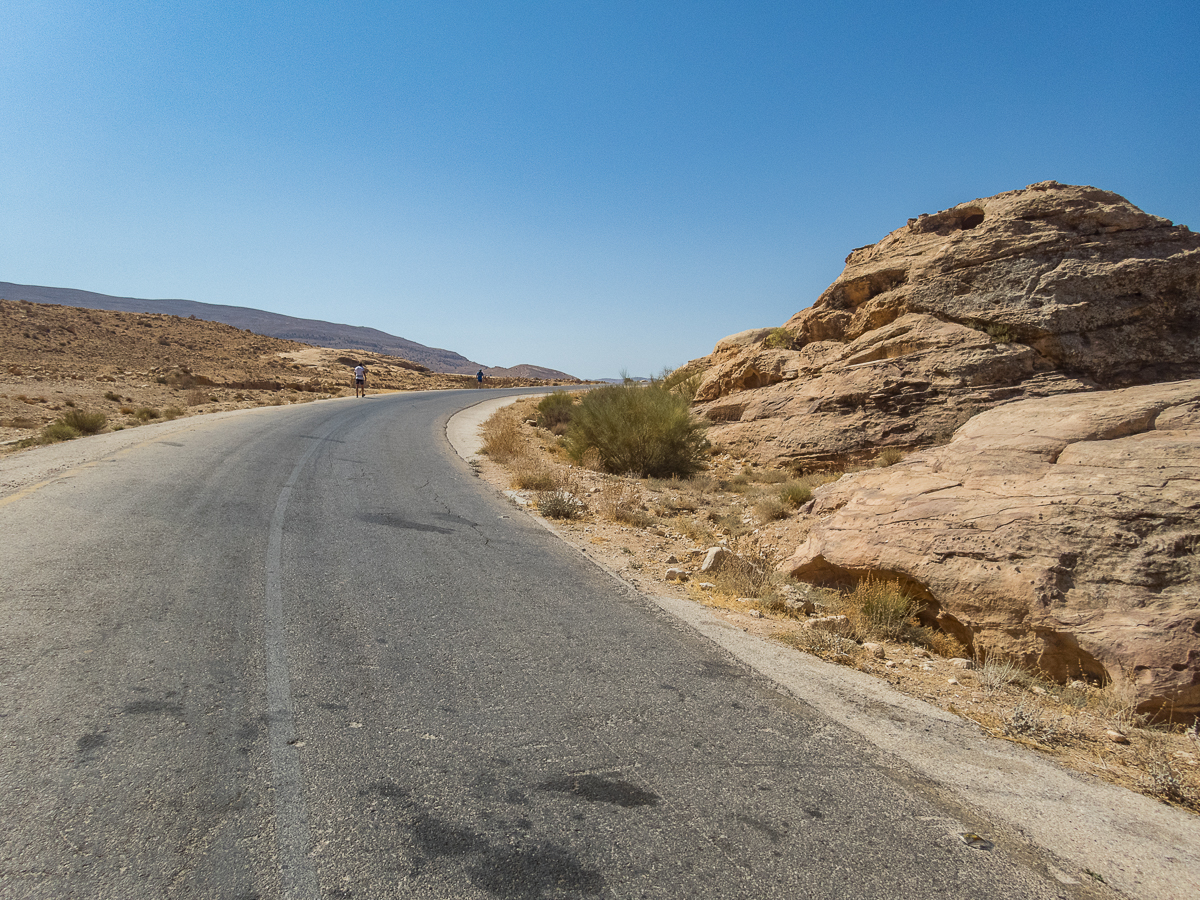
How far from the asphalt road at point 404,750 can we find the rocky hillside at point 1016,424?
2.30 meters


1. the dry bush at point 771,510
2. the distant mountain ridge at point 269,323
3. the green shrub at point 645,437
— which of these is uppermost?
the distant mountain ridge at point 269,323

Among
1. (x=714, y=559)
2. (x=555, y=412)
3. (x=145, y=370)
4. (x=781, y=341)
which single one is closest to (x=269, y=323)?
(x=145, y=370)

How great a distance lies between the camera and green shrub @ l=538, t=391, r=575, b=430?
23192 millimetres

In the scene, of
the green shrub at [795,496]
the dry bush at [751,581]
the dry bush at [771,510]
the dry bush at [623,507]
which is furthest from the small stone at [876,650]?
the green shrub at [795,496]

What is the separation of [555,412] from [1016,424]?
59.9ft

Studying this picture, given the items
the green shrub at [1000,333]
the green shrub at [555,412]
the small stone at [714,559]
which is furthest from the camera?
the green shrub at [555,412]

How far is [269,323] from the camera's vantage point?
180500 mm

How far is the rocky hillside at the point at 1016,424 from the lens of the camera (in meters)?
4.59

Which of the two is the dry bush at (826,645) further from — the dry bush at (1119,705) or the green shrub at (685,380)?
the green shrub at (685,380)

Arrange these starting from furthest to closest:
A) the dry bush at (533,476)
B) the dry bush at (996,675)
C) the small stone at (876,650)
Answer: the dry bush at (533,476) → the small stone at (876,650) → the dry bush at (996,675)

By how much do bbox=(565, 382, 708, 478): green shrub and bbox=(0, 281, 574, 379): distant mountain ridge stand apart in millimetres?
153256

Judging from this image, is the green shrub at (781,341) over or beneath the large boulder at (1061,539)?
over

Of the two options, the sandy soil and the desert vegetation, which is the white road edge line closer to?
the desert vegetation

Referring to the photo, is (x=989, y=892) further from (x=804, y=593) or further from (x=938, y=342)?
(x=938, y=342)
